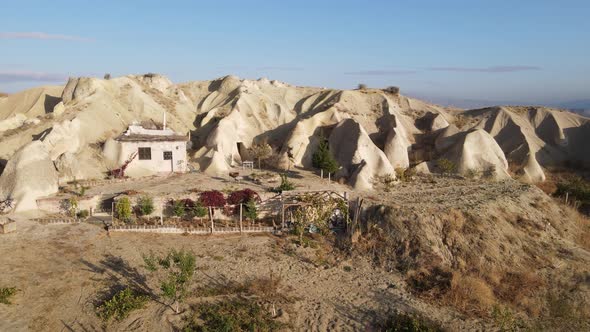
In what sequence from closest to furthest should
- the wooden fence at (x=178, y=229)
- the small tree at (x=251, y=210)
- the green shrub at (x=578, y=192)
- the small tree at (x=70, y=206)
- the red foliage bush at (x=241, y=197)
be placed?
1. the wooden fence at (x=178, y=229)
2. the small tree at (x=70, y=206)
3. the small tree at (x=251, y=210)
4. the red foliage bush at (x=241, y=197)
5. the green shrub at (x=578, y=192)

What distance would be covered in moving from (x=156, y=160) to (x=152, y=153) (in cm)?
69

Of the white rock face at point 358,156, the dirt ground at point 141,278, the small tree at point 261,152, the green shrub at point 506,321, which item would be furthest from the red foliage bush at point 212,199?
the green shrub at point 506,321

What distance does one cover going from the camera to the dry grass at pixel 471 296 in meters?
16.2

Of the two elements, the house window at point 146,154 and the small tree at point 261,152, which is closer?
the house window at point 146,154

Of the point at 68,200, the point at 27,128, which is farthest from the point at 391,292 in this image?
the point at 27,128

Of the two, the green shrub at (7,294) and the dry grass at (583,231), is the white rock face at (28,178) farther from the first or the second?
the dry grass at (583,231)

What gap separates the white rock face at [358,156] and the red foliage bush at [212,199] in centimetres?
1087

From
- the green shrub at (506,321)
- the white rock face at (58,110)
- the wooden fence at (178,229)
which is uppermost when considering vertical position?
the white rock face at (58,110)

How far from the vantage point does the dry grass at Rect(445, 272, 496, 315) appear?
1620 centimetres

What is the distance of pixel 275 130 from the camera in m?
45.8

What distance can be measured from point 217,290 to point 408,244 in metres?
10.8

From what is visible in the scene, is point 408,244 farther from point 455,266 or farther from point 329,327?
point 329,327

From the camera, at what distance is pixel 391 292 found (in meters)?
17.5

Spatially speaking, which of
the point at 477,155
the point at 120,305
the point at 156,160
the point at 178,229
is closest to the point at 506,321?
the point at 120,305
